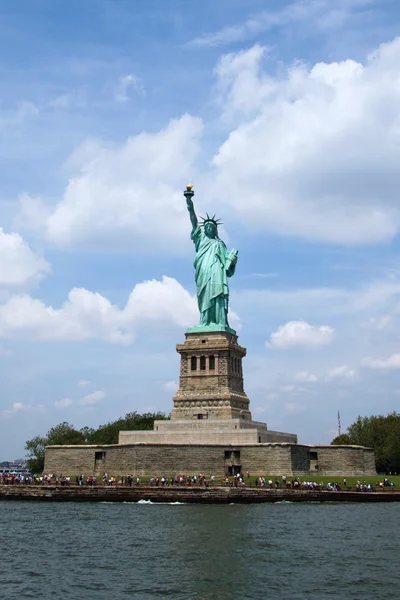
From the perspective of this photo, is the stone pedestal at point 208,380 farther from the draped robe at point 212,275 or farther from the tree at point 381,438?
the tree at point 381,438

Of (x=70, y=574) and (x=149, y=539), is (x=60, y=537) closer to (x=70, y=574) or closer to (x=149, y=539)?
(x=149, y=539)

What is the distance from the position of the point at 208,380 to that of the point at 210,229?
11657 mm

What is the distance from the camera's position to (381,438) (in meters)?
67.8

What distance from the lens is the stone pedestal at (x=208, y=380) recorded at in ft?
171

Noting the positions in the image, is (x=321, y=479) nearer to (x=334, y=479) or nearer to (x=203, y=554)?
(x=334, y=479)

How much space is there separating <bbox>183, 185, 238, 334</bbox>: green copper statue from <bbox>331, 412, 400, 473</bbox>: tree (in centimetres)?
1843

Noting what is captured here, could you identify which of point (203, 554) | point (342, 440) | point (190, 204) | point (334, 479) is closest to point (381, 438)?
point (342, 440)

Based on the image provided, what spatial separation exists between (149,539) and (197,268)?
Result: 31265 mm

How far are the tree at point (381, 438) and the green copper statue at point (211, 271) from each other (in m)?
18.4

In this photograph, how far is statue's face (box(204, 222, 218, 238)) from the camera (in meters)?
56.6

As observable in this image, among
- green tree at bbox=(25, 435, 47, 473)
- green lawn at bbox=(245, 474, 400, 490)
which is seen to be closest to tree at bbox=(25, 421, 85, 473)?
green tree at bbox=(25, 435, 47, 473)

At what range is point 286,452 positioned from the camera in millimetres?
46875

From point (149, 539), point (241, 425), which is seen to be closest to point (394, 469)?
point (241, 425)

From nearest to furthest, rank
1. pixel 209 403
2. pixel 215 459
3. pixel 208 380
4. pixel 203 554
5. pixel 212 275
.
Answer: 1. pixel 203 554
2. pixel 215 459
3. pixel 209 403
4. pixel 208 380
5. pixel 212 275
